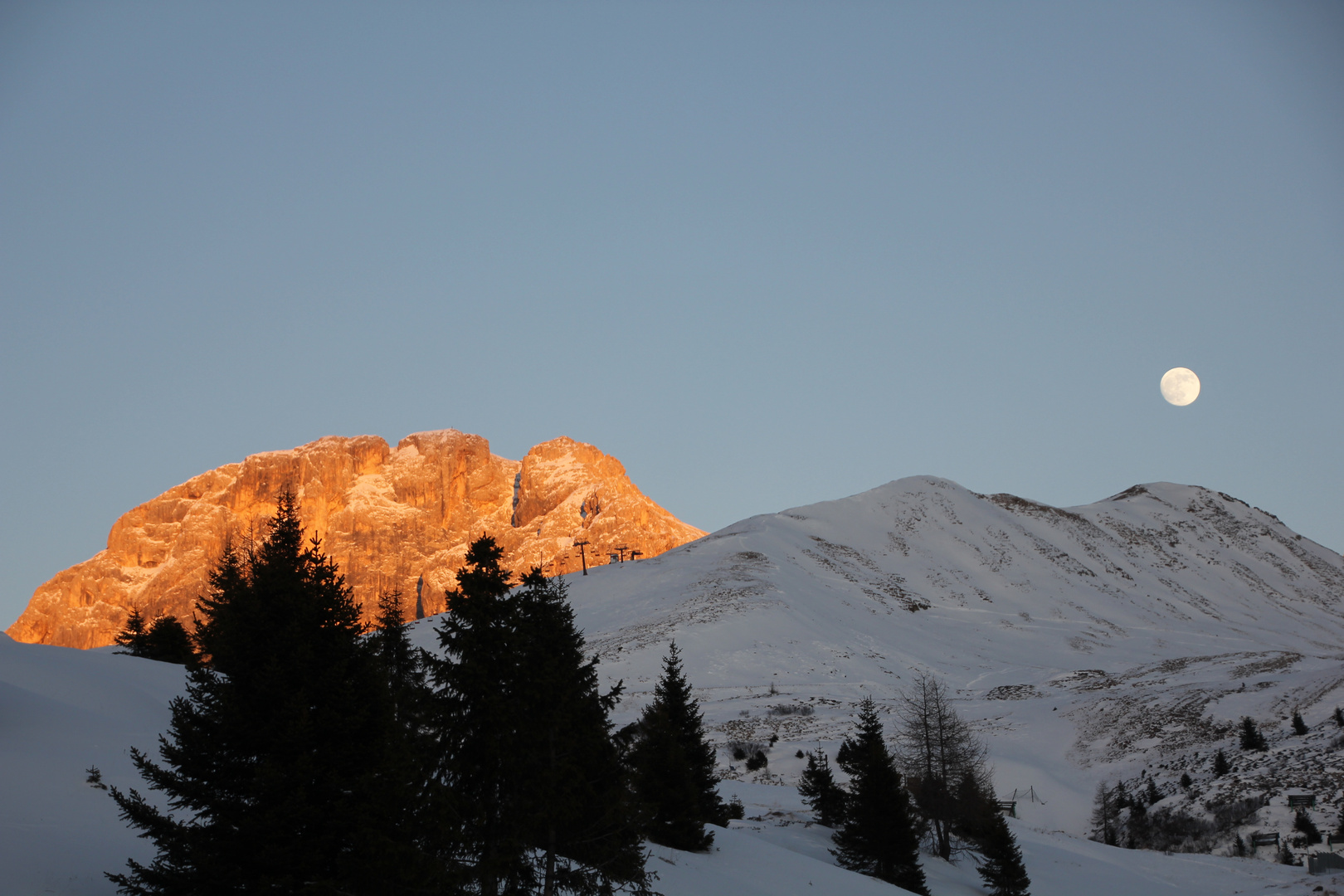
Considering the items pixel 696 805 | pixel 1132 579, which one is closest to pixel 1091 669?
pixel 1132 579

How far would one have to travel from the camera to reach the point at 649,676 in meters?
64.4

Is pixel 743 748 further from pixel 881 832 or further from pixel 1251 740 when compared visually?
pixel 1251 740

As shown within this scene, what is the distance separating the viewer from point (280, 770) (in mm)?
9391

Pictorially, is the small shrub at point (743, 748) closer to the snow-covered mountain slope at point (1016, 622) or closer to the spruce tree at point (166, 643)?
the snow-covered mountain slope at point (1016, 622)

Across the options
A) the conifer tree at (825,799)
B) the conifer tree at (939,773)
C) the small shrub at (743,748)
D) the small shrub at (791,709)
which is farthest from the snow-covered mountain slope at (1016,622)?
the conifer tree at (825,799)

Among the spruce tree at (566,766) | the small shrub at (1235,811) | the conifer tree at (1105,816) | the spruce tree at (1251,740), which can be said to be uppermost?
the spruce tree at (566,766)

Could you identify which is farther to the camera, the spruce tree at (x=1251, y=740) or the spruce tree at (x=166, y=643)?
the spruce tree at (x=166, y=643)

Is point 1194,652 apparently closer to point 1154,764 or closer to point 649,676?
point 1154,764

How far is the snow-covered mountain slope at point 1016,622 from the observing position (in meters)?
51.1

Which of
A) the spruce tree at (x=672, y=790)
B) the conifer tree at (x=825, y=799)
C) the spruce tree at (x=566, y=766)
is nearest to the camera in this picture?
the spruce tree at (x=566, y=766)

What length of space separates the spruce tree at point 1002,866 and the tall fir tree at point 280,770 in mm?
22669

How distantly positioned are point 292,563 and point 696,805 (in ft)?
50.7

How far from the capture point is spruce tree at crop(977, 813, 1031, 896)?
2688 cm

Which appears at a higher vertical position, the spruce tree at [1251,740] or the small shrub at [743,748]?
the small shrub at [743,748]
